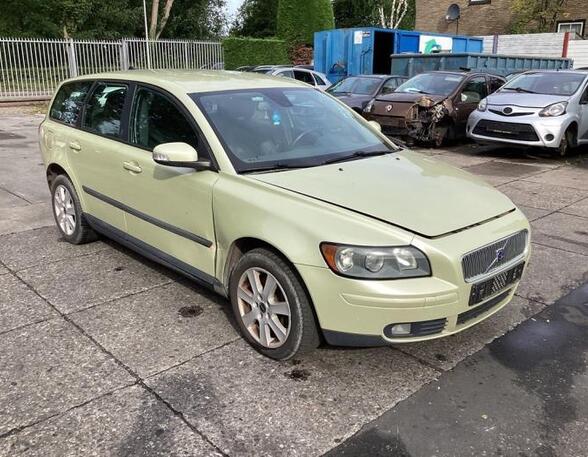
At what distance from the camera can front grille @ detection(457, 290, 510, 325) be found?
3091mm

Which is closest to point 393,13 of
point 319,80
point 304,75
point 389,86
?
point 319,80

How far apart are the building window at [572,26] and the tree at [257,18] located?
2823 cm

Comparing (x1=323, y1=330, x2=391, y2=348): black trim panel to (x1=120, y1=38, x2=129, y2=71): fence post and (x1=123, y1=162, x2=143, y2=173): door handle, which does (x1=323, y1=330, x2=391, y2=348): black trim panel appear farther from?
(x1=120, y1=38, x2=129, y2=71): fence post

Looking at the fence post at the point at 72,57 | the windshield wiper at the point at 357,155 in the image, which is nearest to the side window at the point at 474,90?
the windshield wiper at the point at 357,155

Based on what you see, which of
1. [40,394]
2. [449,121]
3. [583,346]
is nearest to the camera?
[40,394]

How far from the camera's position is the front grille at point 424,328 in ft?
9.73

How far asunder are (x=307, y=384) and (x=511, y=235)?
1456 mm

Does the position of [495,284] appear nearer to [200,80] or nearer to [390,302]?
[390,302]

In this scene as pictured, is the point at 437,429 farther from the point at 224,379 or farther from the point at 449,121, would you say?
the point at 449,121

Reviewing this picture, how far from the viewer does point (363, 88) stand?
13.5 metres

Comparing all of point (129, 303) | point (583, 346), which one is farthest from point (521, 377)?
point (129, 303)

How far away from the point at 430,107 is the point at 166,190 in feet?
27.8

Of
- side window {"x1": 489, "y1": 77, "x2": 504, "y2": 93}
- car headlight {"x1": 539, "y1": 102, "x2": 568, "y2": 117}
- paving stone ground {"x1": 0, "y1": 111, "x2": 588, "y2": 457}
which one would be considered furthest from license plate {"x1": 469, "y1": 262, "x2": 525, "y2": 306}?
side window {"x1": 489, "y1": 77, "x2": 504, "y2": 93}

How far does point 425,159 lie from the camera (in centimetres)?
430
